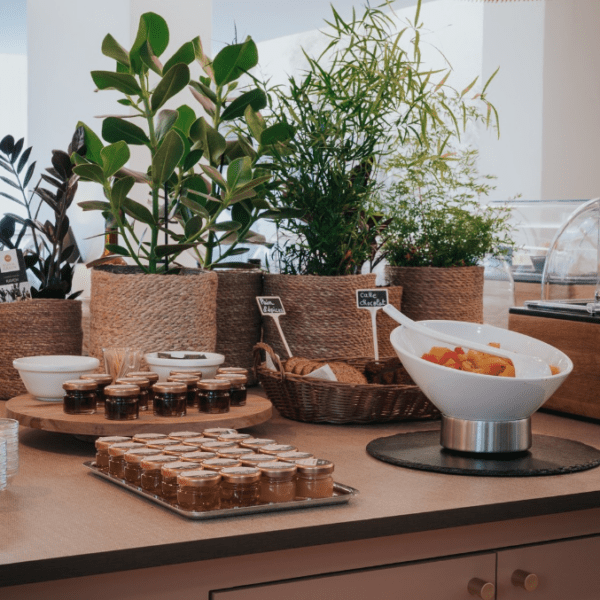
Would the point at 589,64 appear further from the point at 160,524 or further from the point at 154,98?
the point at 160,524

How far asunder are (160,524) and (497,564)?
445mm

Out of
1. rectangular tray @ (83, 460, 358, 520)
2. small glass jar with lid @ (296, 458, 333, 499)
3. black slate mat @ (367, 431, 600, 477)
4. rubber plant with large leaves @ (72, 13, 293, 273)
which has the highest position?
rubber plant with large leaves @ (72, 13, 293, 273)

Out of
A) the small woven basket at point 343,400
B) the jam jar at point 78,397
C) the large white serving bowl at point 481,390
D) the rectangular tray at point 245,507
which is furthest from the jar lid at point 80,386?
the large white serving bowl at point 481,390

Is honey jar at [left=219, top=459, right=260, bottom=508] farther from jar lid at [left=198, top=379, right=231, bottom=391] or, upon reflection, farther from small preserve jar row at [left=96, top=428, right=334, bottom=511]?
jar lid at [left=198, top=379, right=231, bottom=391]

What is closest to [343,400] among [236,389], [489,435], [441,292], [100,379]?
[236,389]

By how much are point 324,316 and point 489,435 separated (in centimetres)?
55

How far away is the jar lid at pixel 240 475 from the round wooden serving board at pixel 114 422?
31 cm

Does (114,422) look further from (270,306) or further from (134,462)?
(270,306)

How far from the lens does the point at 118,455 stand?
3.74 feet

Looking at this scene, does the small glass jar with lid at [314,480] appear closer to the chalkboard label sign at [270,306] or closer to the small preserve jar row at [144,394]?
the small preserve jar row at [144,394]

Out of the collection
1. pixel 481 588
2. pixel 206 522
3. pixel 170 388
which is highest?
pixel 170 388

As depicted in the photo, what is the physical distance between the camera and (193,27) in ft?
9.23

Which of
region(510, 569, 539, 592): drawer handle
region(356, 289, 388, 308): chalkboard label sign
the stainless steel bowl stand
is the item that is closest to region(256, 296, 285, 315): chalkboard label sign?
region(356, 289, 388, 308): chalkboard label sign

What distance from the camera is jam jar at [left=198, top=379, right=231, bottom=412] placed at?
4.52ft
